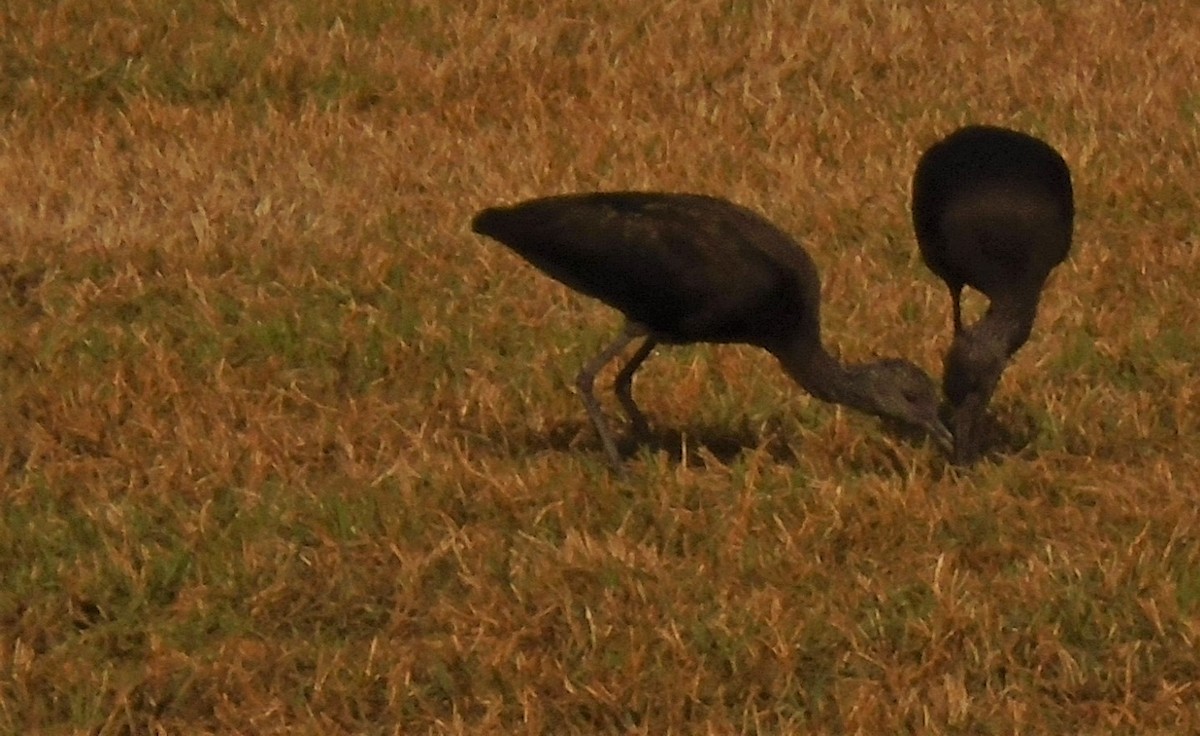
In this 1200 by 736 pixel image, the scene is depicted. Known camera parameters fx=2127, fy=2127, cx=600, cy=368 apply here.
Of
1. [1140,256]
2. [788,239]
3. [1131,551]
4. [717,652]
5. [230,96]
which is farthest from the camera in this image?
[230,96]

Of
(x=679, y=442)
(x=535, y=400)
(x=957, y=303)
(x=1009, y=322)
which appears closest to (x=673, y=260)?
(x=679, y=442)

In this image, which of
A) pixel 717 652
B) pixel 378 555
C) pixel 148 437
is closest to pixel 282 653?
pixel 378 555

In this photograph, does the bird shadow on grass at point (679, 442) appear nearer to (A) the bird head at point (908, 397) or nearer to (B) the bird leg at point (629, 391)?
(B) the bird leg at point (629, 391)

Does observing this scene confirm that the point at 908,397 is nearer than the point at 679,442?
Yes

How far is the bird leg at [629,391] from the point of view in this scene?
648cm

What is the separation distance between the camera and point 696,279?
602 cm

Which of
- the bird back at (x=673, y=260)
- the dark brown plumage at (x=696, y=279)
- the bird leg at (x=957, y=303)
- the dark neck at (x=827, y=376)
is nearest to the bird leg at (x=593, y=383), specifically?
the dark brown plumage at (x=696, y=279)

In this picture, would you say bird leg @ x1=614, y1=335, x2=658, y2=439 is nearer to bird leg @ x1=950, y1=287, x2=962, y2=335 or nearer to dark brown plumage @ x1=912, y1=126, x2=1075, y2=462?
dark brown plumage @ x1=912, y1=126, x2=1075, y2=462

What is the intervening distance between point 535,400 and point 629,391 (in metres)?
0.37

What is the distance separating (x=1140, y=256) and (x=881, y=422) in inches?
73.8

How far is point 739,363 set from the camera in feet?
23.0

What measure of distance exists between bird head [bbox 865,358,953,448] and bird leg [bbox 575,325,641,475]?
73cm

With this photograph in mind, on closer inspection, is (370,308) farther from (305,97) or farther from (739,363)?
(305,97)

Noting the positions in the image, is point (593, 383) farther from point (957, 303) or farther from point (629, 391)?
point (957, 303)
